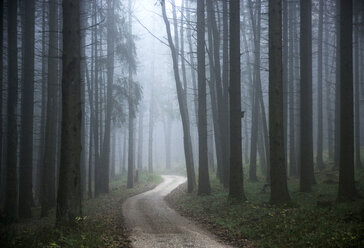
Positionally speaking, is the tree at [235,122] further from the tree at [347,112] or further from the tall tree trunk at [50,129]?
the tall tree trunk at [50,129]

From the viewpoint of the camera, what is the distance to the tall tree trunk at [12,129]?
12.4 m

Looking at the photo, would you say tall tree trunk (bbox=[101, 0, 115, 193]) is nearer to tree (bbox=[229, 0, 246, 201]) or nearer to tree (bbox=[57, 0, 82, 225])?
tree (bbox=[229, 0, 246, 201])

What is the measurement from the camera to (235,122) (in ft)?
37.4

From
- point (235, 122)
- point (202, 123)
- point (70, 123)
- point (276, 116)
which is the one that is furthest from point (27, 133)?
point (276, 116)

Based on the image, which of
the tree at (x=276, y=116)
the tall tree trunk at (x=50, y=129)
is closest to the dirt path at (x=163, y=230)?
the tree at (x=276, y=116)

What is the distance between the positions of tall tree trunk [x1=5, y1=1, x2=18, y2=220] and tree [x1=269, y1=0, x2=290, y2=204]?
36.9ft

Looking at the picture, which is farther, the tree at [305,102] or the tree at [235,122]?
the tree at [305,102]

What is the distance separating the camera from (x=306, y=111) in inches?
476

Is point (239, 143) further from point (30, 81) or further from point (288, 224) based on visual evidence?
point (30, 81)

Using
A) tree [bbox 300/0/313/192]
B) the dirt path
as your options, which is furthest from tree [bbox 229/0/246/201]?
tree [bbox 300/0/313/192]

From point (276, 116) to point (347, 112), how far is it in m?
2.44

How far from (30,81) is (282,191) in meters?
12.6

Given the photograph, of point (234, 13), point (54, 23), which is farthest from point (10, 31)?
point (234, 13)

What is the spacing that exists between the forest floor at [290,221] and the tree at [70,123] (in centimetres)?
438
